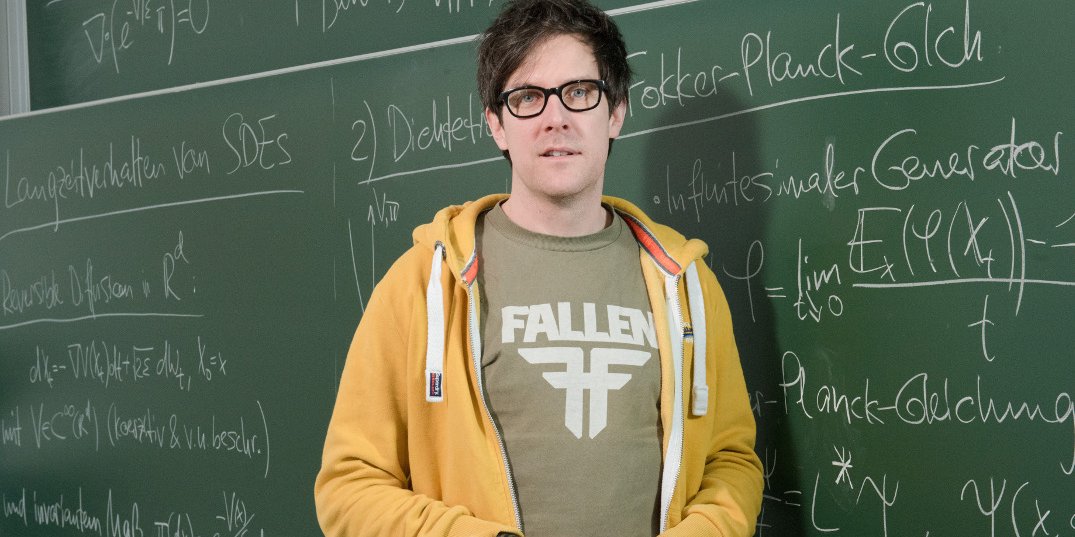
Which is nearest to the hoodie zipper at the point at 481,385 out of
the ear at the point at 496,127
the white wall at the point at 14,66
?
the ear at the point at 496,127

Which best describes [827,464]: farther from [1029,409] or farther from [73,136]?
[73,136]

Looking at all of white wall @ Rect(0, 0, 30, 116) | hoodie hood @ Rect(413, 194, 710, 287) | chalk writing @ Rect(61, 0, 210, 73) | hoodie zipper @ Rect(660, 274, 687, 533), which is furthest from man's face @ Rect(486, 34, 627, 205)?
white wall @ Rect(0, 0, 30, 116)

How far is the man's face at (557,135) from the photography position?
5.32 feet

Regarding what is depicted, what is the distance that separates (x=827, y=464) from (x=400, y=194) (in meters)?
1.16

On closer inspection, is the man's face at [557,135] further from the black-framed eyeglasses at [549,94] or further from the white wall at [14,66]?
the white wall at [14,66]

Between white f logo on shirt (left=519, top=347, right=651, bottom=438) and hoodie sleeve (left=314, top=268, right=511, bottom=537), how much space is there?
23 cm

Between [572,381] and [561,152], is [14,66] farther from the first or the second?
[572,381]

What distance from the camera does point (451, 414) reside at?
162 centimetres

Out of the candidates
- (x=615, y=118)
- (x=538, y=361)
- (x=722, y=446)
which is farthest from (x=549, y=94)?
A: (x=722, y=446)

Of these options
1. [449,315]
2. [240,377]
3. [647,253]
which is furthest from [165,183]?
[647,253]

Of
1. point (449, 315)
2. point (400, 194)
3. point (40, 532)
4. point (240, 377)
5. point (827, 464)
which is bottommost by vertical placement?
point (40, 532)

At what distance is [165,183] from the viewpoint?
8.93ft

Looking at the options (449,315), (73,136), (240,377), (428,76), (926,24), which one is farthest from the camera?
(73,136)

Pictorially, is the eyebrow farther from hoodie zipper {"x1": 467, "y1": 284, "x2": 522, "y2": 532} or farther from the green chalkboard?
the green chalkboard
